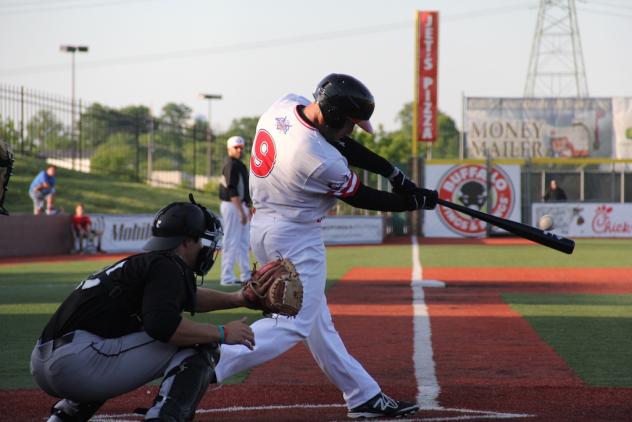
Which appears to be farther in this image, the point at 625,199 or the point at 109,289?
the point at 625,199

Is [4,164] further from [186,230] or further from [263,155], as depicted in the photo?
[263,155]

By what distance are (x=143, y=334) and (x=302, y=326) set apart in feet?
4.00

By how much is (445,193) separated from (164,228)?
30.0m

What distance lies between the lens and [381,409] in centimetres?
621

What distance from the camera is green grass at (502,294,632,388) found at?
26.4ft

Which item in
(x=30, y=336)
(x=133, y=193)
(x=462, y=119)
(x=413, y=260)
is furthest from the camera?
(x=462, y=119)

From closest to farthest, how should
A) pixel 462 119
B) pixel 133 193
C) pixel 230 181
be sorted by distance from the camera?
1. pixel 230 181
2. pixel 133 193
3. pixel 462 119

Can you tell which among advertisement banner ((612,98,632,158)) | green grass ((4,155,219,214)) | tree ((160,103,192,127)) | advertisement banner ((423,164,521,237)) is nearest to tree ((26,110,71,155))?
green grass ((4,155,219,214))

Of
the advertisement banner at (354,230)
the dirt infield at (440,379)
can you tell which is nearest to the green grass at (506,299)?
the dirt infield at (440,379)

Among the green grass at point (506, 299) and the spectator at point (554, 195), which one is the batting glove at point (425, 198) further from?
the spectator at point (554, 195)

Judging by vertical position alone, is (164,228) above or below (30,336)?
above

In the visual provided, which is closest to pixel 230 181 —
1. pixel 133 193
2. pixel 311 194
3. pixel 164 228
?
pixel 311 194

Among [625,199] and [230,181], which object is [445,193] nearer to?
[625,199]

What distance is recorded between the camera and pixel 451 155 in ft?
414
